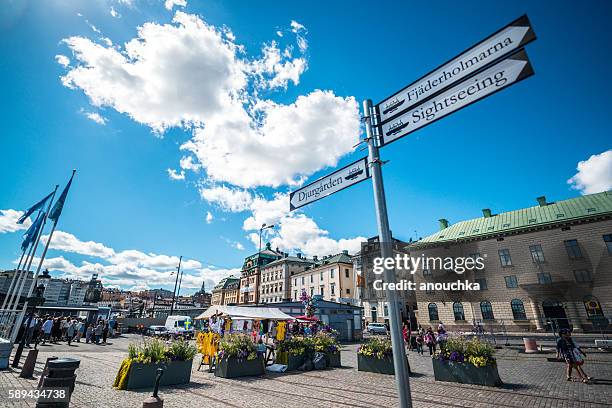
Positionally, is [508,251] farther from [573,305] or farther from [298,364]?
[298,364]

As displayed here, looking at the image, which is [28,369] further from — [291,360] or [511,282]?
[511,282]

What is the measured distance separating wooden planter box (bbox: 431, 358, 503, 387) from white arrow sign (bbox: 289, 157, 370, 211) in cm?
958

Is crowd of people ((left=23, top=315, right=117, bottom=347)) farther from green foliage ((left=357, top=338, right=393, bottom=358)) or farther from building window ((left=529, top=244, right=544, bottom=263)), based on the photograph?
building window ((left=529, top=244, right=544, bottom=263))

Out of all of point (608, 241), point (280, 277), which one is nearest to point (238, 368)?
point (608, 241)

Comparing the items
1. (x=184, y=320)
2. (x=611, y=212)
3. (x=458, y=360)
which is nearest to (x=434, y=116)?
(x=458, y=360)

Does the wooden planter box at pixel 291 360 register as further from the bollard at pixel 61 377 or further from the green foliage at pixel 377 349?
the bollard at pixel 61 377

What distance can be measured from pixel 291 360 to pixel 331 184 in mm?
11950

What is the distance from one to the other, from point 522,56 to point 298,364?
14.2 m

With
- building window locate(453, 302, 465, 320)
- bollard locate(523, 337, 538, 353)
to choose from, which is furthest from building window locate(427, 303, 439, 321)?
bollard locate(523, 337, 538, 353)

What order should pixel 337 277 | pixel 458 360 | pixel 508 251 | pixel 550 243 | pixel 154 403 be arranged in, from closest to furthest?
pixel 154 403 → pixel 458 360 → pixel 550 243 → pixel 508 251 → pixel 337 277

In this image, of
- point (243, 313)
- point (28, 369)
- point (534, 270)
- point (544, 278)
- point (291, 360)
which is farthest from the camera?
point (534, 270)

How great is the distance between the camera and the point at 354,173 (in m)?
3.69

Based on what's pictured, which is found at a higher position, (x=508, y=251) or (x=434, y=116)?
(x=508, y=251)

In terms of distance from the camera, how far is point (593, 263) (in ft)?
101
